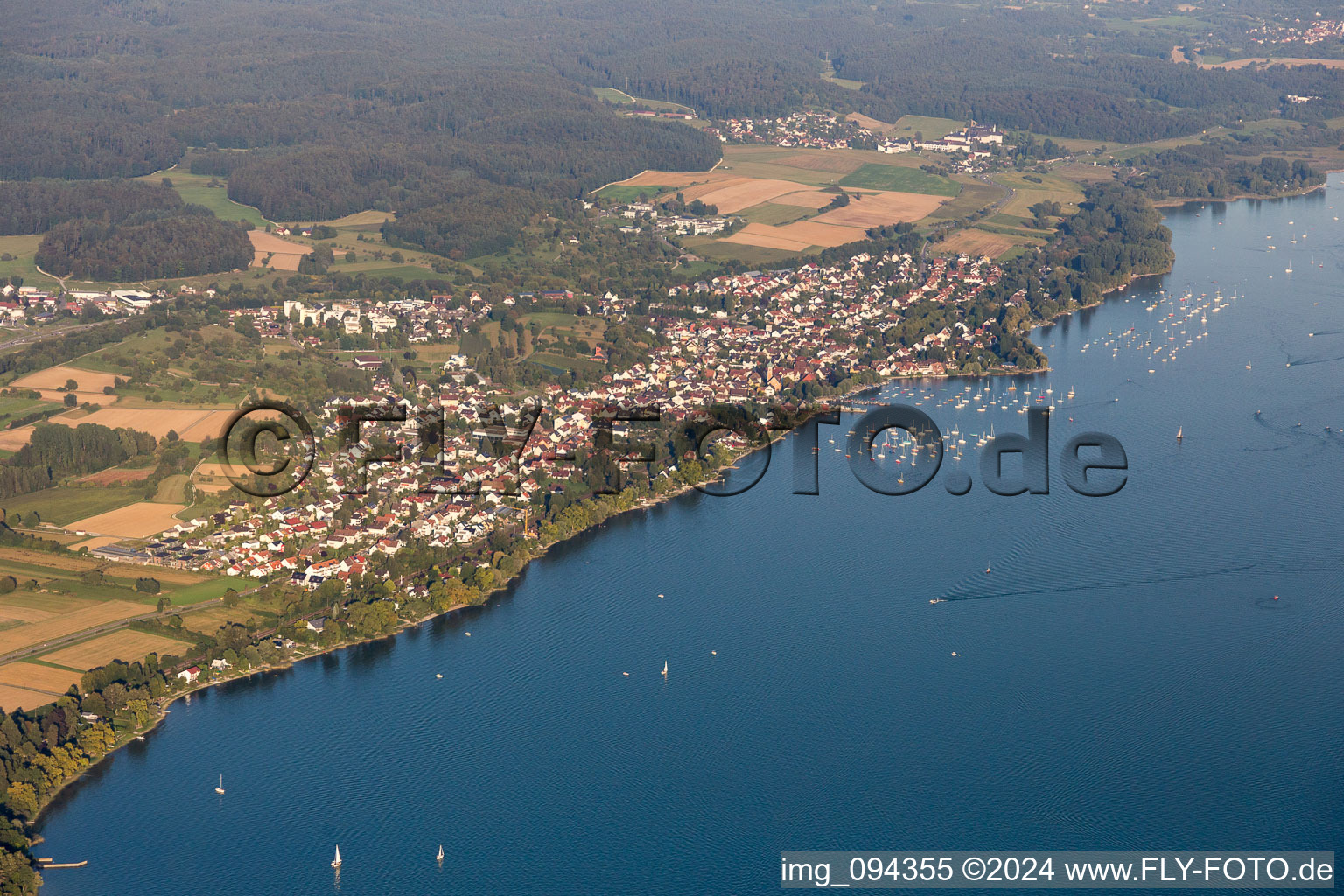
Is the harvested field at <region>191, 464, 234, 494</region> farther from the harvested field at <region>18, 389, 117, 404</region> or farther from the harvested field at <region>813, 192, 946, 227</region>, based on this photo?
the harvested field at <region>813, 192, 946, 227</region>

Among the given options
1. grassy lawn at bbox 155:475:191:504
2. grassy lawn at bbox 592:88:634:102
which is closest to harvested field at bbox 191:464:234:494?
grassy lawn at bbox 155:475:191:504

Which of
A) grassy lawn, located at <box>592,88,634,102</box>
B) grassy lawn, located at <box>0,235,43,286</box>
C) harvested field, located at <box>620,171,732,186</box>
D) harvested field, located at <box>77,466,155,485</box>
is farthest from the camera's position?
grassy lawn, located at <box>592,88,634,102</box>

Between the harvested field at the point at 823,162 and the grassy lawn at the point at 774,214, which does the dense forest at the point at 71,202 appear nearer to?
the grassy lawn at the point at 774,214

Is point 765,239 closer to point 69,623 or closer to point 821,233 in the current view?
point 821,233

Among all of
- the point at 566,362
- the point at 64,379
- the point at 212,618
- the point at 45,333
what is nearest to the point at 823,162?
the point at 566,362

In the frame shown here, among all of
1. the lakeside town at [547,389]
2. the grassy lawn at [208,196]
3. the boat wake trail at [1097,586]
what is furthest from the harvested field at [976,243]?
the boat wake trail at [1097,586]

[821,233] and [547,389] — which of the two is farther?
[821,233]
